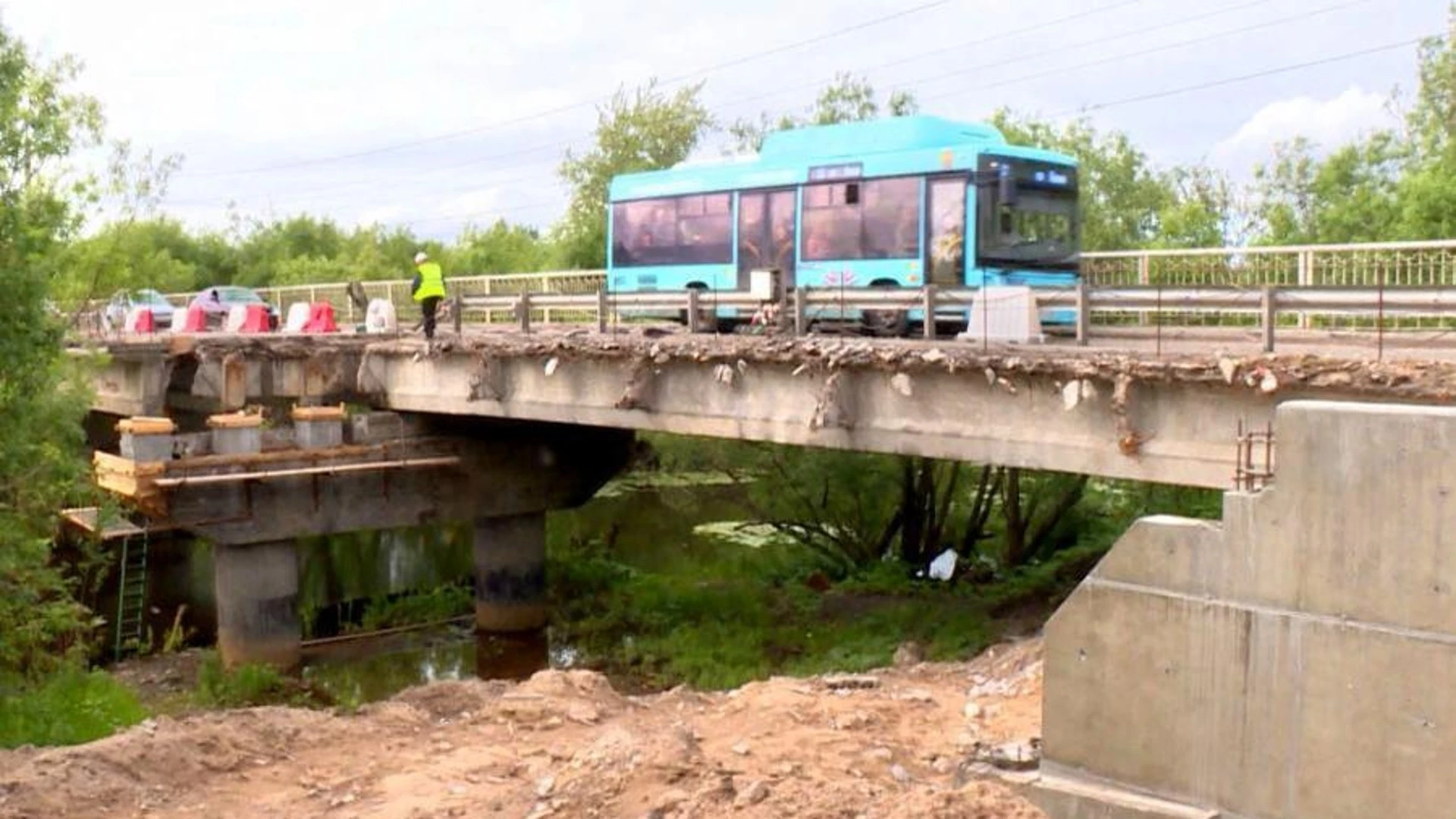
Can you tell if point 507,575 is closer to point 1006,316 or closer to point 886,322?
point 886,322

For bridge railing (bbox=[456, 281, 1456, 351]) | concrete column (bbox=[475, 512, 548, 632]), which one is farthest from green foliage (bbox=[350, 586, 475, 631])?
bridge railing (bbox=[456, 281, 1456, 351])

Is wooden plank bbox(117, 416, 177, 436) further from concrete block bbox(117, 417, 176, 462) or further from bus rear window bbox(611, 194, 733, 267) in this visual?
bus rear window bbox(611, 194, 733, 267)

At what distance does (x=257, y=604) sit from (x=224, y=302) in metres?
21.3

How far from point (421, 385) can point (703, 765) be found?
15512mm

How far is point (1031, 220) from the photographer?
67.3 ft

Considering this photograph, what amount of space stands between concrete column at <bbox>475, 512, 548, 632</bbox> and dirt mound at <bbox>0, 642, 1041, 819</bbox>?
1317 cm

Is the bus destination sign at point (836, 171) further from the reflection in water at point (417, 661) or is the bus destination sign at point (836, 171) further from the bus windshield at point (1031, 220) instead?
the reflection in water at point (417, 661)

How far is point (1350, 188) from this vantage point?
140 feet

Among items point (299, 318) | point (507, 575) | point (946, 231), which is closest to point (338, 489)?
point (507, 575)

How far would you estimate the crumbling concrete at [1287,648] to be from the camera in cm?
764

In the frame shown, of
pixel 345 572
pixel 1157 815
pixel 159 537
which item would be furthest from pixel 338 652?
pixel 1157 815

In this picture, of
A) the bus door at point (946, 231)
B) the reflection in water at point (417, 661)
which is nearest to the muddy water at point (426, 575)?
the reflection in water at point (417, 661)

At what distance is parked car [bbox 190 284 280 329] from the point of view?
34562 mm

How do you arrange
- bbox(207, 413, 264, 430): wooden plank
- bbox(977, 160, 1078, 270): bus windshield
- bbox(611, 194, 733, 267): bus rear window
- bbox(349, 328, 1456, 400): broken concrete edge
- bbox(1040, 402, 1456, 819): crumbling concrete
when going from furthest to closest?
bbox(611, 194, 733, 267): bus rear window < bbox(207, 413, 264, 430): wooden plank < bbox(977, 160, 1078, 270): bus windshield < bbox(349, 328, 1456, 400): broken concrete edge < bbox(1040, 402, 1456, 819): crumbling concrete
